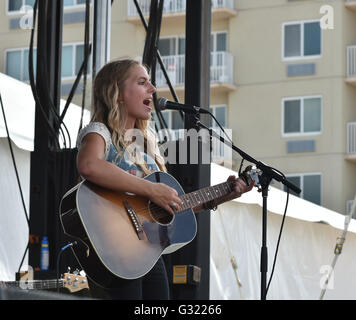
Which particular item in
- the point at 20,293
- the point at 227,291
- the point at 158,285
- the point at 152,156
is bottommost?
the point at 227,291

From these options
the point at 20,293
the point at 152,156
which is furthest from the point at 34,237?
the point at 20,293

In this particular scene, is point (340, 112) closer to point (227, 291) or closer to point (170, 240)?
point (227, 291)

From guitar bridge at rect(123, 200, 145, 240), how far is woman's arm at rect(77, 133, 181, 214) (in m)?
0.06

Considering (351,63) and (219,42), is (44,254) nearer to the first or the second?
(351,63)

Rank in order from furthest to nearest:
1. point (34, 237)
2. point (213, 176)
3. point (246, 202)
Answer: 1. point (246, 202)
2. point (213, 176)
3. point (34, 237)

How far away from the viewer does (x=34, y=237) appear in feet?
13.7

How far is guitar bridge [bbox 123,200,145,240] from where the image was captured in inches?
110

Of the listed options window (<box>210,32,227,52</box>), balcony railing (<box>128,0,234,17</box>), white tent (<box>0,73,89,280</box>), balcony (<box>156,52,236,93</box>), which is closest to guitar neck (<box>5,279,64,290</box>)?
white tent (<box>0,73,89,280</box>)

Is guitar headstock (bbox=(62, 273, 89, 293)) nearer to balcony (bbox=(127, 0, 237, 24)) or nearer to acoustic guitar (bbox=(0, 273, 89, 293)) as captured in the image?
acoustic guitar (bbox=(0, 273, 89, 293))

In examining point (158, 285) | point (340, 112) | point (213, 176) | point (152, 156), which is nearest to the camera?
point (158, 285)

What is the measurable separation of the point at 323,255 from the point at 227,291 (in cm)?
102

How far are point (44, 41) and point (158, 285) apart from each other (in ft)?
6.55

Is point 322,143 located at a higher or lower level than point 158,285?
higher

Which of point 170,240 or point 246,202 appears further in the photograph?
point 246,202
